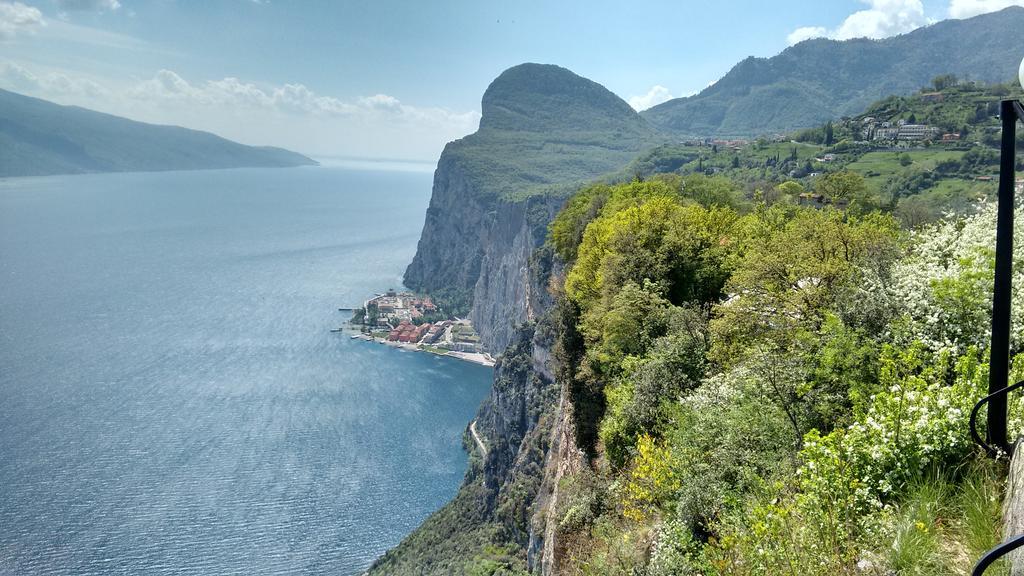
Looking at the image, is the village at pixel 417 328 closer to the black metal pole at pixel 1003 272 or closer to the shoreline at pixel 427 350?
the shoreline at pixel 427 350

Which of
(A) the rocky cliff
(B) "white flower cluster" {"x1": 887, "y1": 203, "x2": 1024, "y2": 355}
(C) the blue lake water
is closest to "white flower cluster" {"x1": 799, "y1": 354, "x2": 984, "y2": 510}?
(B) "white flower cluster" {"x1": 887, "y1": 203, "x2": 1024, "y2": 355}

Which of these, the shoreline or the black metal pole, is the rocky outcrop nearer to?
the shoreline

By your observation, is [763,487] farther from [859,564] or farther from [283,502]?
[283,502]

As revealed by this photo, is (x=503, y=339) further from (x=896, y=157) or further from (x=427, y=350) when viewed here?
(x=896, y=157)

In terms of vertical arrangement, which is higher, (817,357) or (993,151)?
(993,151)

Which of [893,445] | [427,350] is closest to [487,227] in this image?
[427,350]

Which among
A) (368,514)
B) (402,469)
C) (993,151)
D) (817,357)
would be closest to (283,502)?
(368,514)

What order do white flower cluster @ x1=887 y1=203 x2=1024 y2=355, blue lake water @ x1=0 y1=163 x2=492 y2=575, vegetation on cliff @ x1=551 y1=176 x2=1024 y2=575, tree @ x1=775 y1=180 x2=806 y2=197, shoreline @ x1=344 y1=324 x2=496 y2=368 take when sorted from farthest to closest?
shoreline @ x1=344 y1=324 x2=496 y2=368 < tree @ x1=775 y1=180 x2=806 y2=197 < blue lake water @ x1=0 y1=163 x2=492 y2=575 < white flower cluster @ x1=887 y1=203 x2=1024 y2=355 < vegetation on cliff @ x1=551 y1=176 x2=1024 y2=575

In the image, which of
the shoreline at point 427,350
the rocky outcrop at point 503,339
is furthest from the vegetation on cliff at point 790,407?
the shoreline at point 427,350
